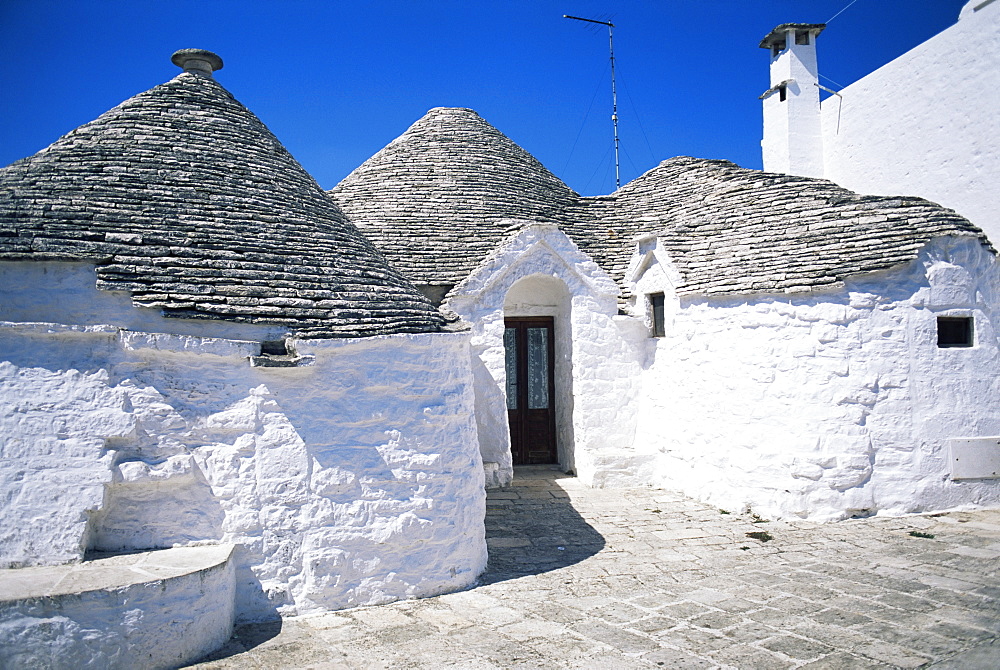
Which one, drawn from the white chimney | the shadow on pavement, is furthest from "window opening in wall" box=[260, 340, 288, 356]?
the white chimney

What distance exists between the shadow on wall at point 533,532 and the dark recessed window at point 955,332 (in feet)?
15.0

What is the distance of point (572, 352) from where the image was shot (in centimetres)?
975

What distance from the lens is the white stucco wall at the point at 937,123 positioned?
34.6ft

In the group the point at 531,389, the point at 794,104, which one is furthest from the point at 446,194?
the point at 794,104

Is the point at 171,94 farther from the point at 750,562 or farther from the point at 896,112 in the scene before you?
the point at 896,112

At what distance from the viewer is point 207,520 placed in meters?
4.75

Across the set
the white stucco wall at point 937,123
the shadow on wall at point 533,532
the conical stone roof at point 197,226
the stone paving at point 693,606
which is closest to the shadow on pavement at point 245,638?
the stone paving at point 693,606

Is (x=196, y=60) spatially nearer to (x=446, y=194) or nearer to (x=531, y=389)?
(x=446, y=194)

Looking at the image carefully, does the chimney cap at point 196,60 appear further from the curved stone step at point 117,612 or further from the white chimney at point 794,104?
the white chimney at point 794,104

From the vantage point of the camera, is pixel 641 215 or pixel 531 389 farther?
pixel 641 215

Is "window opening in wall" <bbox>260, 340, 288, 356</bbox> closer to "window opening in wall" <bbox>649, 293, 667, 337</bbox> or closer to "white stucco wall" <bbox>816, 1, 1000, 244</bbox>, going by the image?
"window opening in wall" <bbox>649, 293, 667, 337</bbox>

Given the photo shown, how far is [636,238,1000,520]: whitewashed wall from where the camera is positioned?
7.27 meters

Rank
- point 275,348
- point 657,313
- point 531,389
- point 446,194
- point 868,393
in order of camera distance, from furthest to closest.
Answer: point 446,194
point 531,389
point 657,313
point 868,393
point 275,348

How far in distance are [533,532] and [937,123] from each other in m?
10.3
